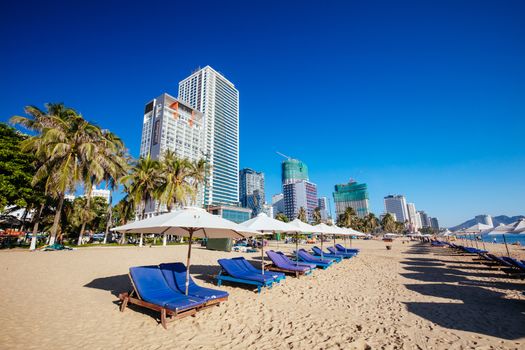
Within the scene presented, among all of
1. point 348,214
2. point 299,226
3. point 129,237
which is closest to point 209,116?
point 348,214

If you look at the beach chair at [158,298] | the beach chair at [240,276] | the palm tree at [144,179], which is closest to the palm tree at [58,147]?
the palm tree at [144,179]

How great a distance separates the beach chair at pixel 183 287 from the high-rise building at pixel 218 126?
12000 cm

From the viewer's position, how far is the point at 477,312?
6352mm

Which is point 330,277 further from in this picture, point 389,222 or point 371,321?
point 389,222

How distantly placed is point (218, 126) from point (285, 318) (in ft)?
454

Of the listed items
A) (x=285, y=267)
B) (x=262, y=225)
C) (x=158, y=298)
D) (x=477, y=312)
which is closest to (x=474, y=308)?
(x=477, y=312)

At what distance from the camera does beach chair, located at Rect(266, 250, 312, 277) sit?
11016mm

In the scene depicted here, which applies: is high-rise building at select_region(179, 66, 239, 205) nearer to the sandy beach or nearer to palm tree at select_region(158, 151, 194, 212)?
palm tree at select_region(158, 151, 194, 212)

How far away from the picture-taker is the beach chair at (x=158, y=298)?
5344mm

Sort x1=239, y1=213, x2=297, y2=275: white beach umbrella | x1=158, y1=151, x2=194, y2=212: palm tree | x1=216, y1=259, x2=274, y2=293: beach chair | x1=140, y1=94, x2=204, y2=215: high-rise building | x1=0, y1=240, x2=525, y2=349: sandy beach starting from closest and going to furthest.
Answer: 1. x1=0, y1=240, x2=525, y2=349: sandy beach
2. x1=216, y1=259, x2=274, y2=293: beach chair
3. x1=239, y1=213, x2=297, y2=275: white beach umbrella
4. x1=158, y1=151, x2=194, y2=212: palm tree
5. x1=140, y1=94, x2=204, y2=215: high-rise building

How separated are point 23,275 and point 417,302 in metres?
14.9

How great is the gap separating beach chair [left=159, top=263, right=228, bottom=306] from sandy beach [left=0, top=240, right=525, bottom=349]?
334 mm

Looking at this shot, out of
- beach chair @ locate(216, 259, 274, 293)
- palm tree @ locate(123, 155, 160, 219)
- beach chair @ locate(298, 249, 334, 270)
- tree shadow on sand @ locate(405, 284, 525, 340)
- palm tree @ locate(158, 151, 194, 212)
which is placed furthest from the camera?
palm tree @ locate(123, 155, 160, 219)

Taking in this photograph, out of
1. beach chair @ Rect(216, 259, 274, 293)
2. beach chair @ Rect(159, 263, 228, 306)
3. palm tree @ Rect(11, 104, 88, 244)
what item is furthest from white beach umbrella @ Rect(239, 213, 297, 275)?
palm tree @ Rect(11, 104, 88, 244)
